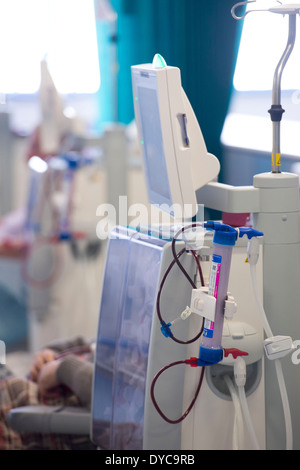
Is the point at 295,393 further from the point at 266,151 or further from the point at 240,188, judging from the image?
the point at 266,151

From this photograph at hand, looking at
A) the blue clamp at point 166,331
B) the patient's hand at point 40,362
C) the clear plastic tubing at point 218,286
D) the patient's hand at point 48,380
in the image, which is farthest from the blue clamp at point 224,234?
the patient's hand at point 40,362

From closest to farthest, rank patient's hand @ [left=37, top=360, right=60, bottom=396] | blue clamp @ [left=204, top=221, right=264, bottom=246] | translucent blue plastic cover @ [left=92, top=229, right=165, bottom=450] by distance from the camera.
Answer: blue clamp @ [left=204, top=221, right=264, bottom=246] < translucent blue plastic cover @ [left=92, top=229, right=165, bottom=450] < patient's hand @ [left=37, top=360, right=60, bottom=396]

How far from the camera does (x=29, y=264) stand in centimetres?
364

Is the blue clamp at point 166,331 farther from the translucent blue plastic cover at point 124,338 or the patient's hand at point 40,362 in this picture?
the patient's hand at point 40,362

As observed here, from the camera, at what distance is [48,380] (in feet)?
6.21

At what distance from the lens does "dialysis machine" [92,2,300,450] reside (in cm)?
141

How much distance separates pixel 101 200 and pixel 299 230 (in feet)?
7.74

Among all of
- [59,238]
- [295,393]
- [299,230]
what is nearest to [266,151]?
[299,230]

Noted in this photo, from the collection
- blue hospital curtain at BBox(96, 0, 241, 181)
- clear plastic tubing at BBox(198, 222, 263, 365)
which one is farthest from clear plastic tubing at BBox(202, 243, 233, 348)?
blue hospital curtain at BBox(96, 0, 241, 181)

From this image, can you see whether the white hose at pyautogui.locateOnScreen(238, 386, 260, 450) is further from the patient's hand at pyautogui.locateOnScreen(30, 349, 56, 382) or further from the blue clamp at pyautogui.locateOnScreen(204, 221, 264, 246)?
the patient's hand at pyautogui.locateOnScreen(30, 349, 56, 382)

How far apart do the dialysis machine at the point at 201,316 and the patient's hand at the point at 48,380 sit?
0.41 metres

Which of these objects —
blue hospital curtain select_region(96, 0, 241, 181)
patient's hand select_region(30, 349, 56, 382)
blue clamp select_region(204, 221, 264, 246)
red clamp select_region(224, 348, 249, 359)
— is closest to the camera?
blue clamp select_region(204, 221, 264, 246)

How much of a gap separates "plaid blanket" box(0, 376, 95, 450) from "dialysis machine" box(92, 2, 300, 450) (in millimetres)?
343

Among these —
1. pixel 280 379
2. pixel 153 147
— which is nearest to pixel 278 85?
pixel 153 147
